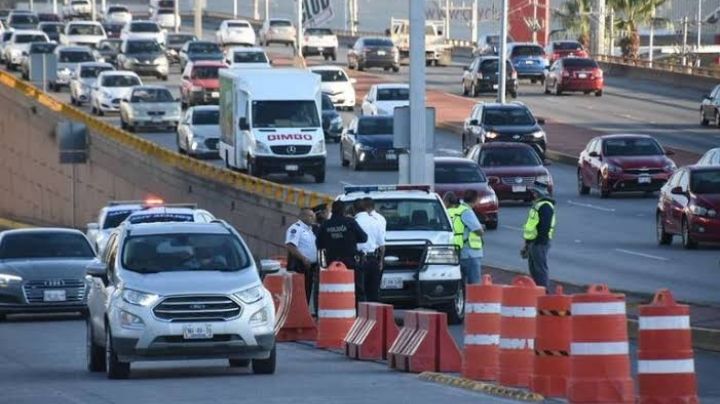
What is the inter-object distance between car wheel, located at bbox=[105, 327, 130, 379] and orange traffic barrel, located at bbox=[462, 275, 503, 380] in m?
3.38

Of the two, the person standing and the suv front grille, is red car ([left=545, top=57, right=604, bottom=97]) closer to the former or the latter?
the person standing

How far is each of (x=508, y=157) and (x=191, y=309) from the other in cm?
2908

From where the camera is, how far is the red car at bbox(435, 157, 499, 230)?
4200 cm

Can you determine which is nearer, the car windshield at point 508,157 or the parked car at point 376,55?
the car windshield at point 508,157

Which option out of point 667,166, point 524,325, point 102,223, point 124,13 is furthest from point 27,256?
point 124,13

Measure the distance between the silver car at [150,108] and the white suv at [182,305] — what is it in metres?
46.1

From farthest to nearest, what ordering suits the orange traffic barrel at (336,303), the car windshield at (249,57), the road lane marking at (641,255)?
the car windshield at (249,57) → the road lane marking at (641,255) → the orange traffic barrel at (336,303)

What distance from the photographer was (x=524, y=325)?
17.8m

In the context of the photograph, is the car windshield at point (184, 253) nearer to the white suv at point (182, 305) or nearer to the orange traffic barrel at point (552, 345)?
the white suv at point (182, 305)

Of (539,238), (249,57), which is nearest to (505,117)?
(249,57)

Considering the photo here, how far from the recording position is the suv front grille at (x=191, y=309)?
19.3m

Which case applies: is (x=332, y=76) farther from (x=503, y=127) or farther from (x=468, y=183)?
(x=468, y=183)

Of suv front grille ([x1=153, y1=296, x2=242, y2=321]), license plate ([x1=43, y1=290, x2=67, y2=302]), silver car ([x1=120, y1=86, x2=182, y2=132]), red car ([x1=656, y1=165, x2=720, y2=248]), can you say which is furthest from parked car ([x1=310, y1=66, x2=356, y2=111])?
suv front grille ([x1=153, y1=296, x2=242, y2=321])

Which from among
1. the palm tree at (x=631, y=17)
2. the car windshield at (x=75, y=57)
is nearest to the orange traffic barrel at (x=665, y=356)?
the car windshield at (x=75, y=57)
